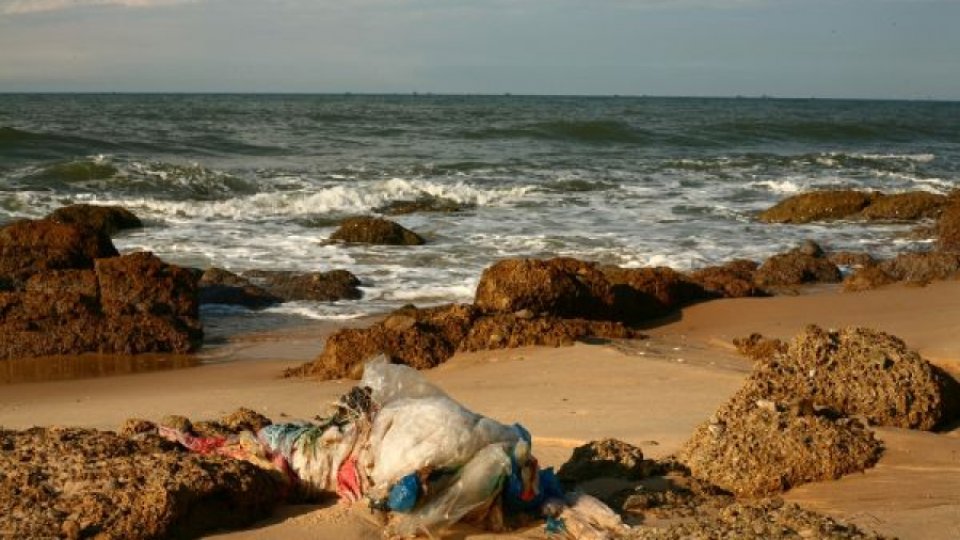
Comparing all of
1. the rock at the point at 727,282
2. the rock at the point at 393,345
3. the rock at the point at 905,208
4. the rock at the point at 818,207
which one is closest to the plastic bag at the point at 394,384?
the rock at the point at 393,345

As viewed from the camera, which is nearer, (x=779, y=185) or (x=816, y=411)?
(x=816, y=411)

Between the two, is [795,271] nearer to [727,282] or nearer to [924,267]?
[924,267]

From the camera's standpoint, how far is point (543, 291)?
868 cm

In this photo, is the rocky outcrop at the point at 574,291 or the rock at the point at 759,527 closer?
the rock at the point at 759,527

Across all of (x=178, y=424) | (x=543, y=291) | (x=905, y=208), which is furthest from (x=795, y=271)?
(x=178, y=424)

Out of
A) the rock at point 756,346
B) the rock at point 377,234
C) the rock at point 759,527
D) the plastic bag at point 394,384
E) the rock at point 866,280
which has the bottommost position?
the rock at point 377,234

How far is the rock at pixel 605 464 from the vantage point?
172 inches

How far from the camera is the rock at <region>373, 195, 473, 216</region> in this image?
20.0 m

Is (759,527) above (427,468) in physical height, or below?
below

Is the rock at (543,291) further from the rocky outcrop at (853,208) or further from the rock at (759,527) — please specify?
the rocky outcrop at (853,208)

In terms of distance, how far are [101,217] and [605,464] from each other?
13.0m

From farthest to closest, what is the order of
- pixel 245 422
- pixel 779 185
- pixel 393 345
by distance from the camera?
1. pixel 779 185
2. pixel 393 345
3. pixel 245 422

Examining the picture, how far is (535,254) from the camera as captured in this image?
→ 1453 centimetres

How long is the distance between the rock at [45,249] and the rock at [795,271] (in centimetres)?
647
